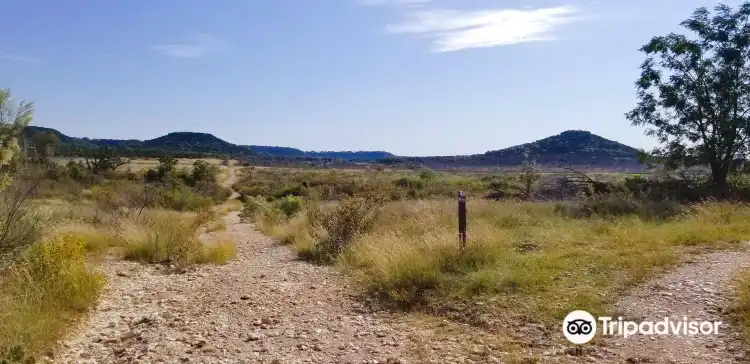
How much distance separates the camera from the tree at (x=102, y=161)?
50094mm

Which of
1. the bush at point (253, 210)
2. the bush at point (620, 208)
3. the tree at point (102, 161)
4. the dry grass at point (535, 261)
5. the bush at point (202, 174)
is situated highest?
the tree at point (102, 161)

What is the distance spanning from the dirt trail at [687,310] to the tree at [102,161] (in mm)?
50491

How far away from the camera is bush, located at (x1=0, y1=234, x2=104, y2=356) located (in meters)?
5.70

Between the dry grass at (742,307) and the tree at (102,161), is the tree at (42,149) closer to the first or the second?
the dry grass at (742,307)

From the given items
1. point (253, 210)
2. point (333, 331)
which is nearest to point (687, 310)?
point (333, 331)

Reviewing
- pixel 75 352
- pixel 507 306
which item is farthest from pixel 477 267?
A: pixel 75 352

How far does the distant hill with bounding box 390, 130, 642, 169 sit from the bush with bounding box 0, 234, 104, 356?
73.2m

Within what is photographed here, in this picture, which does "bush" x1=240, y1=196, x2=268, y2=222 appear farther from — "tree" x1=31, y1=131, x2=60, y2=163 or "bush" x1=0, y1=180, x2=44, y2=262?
"bush" x1=0, y1=180, x2=44, y2=262

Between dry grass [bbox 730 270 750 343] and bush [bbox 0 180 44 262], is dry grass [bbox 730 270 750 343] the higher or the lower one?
the lower one

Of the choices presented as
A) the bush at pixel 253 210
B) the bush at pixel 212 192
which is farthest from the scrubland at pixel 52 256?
the bush at pixel 212 192

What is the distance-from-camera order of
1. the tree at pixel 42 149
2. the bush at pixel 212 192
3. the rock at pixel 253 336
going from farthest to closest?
the bush at pixel 212 192
the tree at pixel 42 149
the rock at pixel 253 336

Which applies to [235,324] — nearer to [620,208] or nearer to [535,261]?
[535,261]

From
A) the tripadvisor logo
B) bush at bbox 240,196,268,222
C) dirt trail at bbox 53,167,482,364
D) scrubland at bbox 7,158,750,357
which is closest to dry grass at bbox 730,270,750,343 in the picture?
scrubland at bbox 7,158,750,357

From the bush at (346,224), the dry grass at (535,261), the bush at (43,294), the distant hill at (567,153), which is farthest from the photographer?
the distant hill at (567,153)
